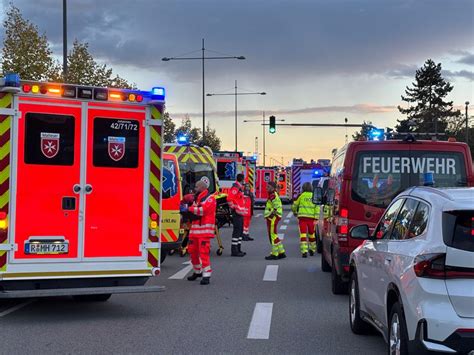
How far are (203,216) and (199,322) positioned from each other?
10.2 ft

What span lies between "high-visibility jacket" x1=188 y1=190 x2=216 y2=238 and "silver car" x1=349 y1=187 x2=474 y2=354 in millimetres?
5207

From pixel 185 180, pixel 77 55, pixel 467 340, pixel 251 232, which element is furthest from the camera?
pixel 77 55

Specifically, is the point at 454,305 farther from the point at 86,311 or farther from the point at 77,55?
the point at 77,55

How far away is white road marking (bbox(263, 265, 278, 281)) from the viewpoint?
38.5ft

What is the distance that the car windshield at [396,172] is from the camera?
9211 millimetres

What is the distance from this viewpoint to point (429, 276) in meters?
4.59

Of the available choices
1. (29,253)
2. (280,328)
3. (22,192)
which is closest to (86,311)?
(29,253)

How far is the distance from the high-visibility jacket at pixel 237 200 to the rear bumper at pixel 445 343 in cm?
1083

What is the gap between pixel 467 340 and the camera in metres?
4.37

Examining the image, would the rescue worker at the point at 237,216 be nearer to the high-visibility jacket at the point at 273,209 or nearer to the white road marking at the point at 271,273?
the high-visibility jacket at the point at 273,209

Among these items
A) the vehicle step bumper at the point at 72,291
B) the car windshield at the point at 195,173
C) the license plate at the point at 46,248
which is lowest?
the vehicle step bumper at the point at 72,291

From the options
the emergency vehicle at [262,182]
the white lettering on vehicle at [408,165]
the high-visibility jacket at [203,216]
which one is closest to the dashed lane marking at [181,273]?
the high-visibility jacket at [203,216]

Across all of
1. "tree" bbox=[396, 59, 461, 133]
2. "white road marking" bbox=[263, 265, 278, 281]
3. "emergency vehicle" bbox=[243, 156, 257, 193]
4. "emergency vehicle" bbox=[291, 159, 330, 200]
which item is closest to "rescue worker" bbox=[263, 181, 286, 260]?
"white road marking" bbox=[263, 265, 278, 281]

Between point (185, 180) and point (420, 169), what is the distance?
10320 mm
